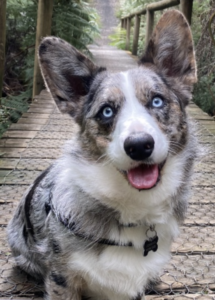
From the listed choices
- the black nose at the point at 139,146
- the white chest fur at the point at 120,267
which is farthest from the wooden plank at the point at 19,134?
the black nose at the point at 139,146

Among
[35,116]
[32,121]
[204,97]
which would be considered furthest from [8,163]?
[204,97]

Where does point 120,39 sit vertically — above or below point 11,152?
below

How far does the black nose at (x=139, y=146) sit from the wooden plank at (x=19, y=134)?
3.10m

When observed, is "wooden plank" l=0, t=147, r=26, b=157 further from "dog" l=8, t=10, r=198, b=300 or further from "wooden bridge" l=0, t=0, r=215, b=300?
"dog" l=8, t=10, r=198, b=300

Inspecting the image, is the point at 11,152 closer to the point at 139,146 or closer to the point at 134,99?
the point at 134,99

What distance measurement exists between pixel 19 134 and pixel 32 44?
4.29 metres

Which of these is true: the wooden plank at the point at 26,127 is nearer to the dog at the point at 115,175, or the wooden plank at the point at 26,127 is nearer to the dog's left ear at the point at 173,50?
the dog at the point at 115,175

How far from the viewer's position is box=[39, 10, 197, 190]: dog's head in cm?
171

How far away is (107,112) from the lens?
193cm

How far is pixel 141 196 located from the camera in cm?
190

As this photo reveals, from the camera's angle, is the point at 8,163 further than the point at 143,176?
Yes

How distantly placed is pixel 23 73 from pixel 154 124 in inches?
289

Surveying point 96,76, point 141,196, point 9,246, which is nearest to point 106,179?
point 141,196

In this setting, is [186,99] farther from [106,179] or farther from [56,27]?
[56,27]
